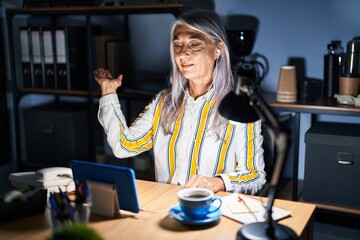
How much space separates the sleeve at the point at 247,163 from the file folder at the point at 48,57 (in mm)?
1636

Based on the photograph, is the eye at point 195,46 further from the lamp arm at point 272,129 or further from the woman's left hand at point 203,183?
the lamp arm at point 272,129

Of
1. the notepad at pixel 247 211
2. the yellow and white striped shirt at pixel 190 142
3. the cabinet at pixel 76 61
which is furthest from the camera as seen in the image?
the cabinet at pixel 76 61

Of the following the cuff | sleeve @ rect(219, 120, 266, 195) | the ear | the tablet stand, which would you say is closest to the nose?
the ear

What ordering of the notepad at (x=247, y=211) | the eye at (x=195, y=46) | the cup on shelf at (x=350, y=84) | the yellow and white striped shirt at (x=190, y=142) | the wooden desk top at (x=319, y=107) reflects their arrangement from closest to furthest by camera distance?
1. the notepad at (x=247, y=211)
2. the yellow and white striped shirt at (x=190, y=142)
3. the eye at (x=195, y=46)
4. the wooden desk top at (x=319, y=107)
5. the cup on shelf at (x=350, y=84)

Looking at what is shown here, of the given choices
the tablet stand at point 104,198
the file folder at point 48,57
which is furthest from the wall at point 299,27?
the tablet stand at point 104,198

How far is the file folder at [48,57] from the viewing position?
3020 millimetres

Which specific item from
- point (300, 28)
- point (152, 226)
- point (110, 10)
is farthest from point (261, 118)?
point (110, 10)

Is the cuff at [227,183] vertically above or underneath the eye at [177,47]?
underneath

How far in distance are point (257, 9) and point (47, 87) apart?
1428mm

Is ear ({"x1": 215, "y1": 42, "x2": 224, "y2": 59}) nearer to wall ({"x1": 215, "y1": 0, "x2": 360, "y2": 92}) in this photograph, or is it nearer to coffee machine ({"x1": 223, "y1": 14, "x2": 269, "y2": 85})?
coffee machine ({"x1": 223, "y1": 14, "x2": 269, "y2": 85})

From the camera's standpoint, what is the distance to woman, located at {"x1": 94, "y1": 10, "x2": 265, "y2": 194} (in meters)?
1.86

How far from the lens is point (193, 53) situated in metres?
1.93

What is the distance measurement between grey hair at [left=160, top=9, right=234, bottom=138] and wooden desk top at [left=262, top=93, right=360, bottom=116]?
0.53 m

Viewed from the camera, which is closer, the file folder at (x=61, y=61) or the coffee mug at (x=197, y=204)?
the coffee mug at (x=197, y=204)
